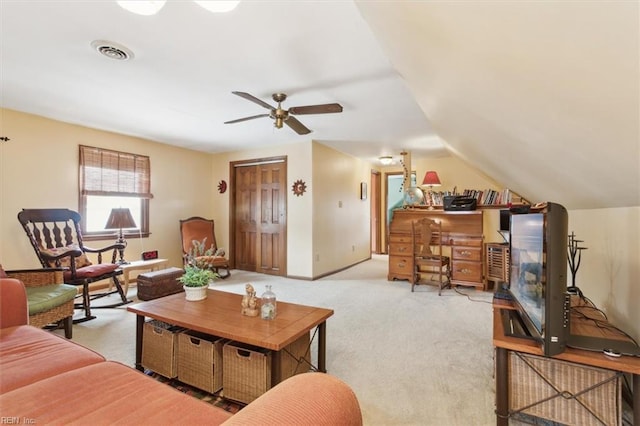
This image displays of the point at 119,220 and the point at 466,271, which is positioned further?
the point at 466,271

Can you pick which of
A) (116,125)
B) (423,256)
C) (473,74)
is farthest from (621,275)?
(116,125)

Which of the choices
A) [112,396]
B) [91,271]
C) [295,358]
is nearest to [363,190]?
[91,271]

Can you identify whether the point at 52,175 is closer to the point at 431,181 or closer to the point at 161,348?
the point at 161,348

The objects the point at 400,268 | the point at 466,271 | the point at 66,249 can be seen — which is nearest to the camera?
the point at 66,249

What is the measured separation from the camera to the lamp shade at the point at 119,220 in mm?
3686

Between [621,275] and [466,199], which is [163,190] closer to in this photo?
Answer: [466,199]

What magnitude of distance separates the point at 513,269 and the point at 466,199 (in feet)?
9.08

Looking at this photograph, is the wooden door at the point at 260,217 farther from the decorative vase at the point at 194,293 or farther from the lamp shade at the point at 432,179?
the decorative vase at the point at 194,293

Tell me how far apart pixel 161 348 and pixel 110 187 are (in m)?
3.43

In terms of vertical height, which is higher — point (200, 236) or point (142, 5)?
point (142, 5)

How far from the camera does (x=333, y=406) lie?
2.26 feet

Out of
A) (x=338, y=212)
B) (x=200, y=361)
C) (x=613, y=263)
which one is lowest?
(x=200, y=361)

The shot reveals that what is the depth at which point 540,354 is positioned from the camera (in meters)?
1.31

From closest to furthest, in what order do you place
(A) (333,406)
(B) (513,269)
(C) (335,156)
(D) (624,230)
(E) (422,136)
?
(A) (333,406), (D) (624,230), (B) (513,269), (E) (422,136), (C) (335,156)
